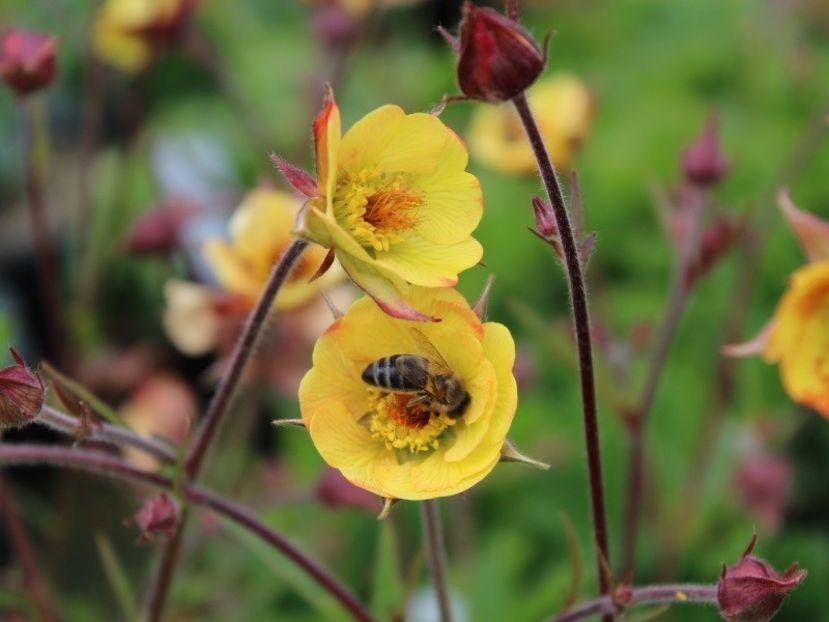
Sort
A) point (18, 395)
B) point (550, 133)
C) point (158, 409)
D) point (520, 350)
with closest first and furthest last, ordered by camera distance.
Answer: point (18, 395)
point (550, 133)
point (158, 409)
point (520, 350)

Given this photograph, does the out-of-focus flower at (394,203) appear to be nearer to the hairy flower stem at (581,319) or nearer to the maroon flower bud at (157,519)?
the hairy flower stem at (581,319)

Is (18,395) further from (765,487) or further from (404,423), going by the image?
(765,487)

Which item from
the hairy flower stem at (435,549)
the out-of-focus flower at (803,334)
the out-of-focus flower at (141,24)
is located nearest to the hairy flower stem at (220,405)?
the hairy flower stem at (435,549)

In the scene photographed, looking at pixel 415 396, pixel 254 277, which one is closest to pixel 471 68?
pixel 415 396

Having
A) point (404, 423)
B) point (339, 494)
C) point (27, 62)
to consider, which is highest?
point (27, 62)

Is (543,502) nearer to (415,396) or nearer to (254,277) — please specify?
(254,277)

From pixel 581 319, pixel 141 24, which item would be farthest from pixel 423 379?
pixel 141 24

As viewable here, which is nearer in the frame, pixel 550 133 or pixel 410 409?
pixel 410 409
